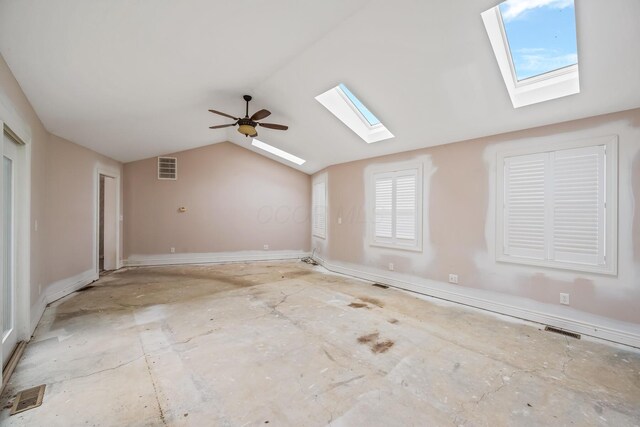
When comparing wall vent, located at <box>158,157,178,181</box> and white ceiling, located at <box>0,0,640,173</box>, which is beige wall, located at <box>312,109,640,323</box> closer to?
white ceiling, located at <box>0,0,640,173</box>

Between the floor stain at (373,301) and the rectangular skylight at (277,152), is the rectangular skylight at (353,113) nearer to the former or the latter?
the rectangular skylight at (277,152)

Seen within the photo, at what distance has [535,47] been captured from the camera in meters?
2.55

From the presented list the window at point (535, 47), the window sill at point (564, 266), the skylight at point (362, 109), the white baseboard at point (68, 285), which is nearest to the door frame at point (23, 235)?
the white baseboard at point (68, 285)

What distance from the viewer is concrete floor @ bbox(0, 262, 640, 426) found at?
172 cm

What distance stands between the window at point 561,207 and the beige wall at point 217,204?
16.3 ft

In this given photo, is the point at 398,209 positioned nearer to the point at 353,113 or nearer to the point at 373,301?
the point at 373,301

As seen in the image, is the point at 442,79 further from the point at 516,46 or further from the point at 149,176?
the point at 149,176

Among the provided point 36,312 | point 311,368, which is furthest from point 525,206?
point 36,312

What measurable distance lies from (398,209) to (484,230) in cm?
138

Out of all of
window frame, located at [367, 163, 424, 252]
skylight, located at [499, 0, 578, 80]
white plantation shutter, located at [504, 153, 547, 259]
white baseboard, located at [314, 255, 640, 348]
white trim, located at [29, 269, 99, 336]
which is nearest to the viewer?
skylight, located at [499, 0, 578, 80]

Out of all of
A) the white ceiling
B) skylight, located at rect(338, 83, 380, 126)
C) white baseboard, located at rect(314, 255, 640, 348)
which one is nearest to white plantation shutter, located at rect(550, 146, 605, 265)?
the white ceiling

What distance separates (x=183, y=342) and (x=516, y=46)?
4380 mm

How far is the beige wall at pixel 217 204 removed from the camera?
243 inches

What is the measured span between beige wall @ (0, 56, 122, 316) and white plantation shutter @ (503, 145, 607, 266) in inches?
202
